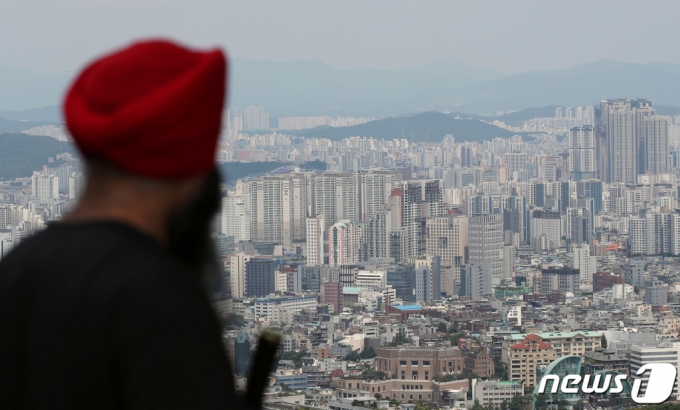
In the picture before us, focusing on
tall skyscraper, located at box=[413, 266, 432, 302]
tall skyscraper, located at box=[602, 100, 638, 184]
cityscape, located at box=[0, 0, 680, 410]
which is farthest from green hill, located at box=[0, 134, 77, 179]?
tall skyscraper, located at box=[602, 100, 638, 184]

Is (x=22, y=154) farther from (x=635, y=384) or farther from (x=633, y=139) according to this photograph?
(x=633, y=139)

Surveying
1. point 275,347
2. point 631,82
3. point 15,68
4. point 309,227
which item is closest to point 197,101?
point 275,347

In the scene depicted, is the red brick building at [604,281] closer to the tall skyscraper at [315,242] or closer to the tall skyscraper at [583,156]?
the tall skyscraper at [315,242]

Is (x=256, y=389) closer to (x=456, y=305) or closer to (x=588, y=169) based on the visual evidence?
(x=456, y=305)

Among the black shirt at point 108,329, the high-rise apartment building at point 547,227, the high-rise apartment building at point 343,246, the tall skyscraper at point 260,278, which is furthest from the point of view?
the high-rise apartment building at point 547,227

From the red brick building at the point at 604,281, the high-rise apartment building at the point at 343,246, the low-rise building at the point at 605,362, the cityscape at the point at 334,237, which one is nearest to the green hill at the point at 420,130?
the cityscape at the point at 334,237

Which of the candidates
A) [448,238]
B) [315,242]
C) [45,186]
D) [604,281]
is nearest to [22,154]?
[45,186]
